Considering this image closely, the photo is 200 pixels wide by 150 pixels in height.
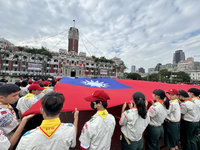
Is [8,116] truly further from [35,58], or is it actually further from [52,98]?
[35,58]

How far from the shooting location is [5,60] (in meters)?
33.7

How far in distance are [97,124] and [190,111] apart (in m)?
2.80

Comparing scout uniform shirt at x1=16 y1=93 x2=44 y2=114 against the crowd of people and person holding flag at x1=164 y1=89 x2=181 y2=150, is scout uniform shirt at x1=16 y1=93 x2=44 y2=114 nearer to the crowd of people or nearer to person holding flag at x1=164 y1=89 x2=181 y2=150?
the crowd of people

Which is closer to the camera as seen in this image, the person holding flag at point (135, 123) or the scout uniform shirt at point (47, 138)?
the scout uniform shirt at point (47, 138)

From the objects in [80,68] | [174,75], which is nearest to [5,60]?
[80,68]

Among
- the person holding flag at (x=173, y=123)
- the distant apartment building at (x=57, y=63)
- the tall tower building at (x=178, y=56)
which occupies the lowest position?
the person holding flag at (x=173, y=123)

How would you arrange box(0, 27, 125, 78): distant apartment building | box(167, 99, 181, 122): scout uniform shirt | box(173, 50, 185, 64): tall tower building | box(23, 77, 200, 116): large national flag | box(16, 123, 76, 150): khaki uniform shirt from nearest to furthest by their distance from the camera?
box(16, 123, 76, 150): khaki uniform shirt, box(23, 77, 200, 116): large national flag, box(167, 99, 181, 122): scout uniform shirt, box(0, 27, 125, 78): distant apartment building, box(173, 50, 185, 64): tall tower building

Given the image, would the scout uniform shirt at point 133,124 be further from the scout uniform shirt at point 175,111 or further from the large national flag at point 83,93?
the scout uniform shirt at point 175,111

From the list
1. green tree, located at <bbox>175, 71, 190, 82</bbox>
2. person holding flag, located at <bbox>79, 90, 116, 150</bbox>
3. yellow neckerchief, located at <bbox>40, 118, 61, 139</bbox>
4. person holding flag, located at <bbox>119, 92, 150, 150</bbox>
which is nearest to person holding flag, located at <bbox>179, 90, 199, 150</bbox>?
person holding flag, located at <bbox>119, 92, 150, 150</bbox>

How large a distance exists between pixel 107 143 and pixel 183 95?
104 inches

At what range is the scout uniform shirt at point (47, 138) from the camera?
1.01 m

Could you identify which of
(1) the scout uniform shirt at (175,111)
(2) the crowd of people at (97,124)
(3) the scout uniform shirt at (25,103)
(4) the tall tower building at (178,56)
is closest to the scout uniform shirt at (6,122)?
(2) the crowd of people at (97,124)

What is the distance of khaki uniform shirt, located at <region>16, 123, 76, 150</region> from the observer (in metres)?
1.01

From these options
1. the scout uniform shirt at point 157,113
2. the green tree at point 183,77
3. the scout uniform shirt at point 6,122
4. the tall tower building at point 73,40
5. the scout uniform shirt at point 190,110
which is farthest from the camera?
the green tree at point 183,77
